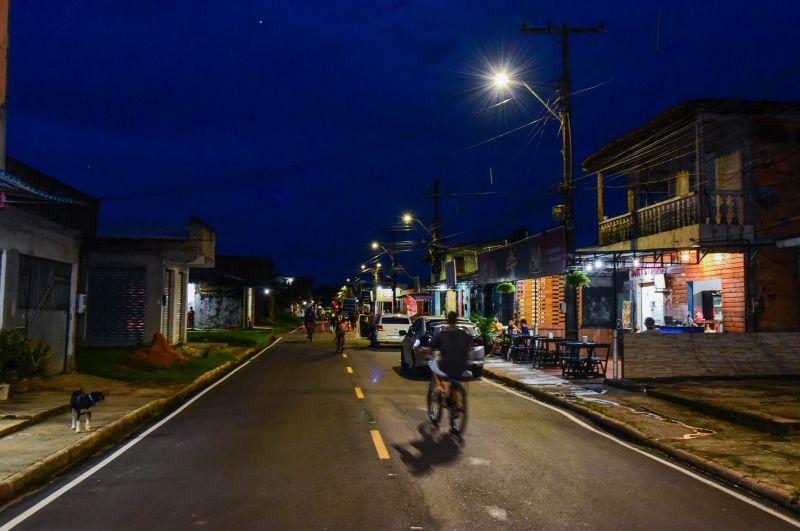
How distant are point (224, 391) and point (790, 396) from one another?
12339 millimetres

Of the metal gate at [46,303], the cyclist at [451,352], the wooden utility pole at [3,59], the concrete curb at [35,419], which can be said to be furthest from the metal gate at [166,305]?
the cyclist at [451,352]

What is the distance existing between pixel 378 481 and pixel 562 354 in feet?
42.5

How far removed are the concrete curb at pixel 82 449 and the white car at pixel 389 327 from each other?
54.1 feet

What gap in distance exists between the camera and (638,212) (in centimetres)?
2377

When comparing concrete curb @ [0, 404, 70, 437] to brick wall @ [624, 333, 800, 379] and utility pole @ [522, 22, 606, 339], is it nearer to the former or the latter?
brick wall @ [624, 333, 800, 379]

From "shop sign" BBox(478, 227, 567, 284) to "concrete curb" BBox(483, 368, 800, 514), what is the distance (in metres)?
6.74

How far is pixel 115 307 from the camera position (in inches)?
1017

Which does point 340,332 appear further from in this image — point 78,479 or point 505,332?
point 78,479

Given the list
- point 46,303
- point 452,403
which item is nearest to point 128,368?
point 46,303

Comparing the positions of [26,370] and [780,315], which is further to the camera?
[780,315]

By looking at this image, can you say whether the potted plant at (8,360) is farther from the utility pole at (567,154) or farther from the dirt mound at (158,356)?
the utility pole at (567,154)

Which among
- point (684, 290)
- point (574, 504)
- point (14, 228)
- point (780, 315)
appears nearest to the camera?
point (574, 504)

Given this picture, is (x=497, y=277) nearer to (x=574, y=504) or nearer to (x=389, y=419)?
(x=389, y=419)

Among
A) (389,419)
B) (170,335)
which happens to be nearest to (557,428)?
(389,419)
